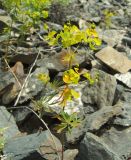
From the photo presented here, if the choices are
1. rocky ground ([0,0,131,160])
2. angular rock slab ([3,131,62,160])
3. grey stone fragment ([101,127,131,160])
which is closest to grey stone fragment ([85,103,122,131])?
rocky ground ([0,0,131,160])

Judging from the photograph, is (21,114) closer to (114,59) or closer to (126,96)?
(126,96)

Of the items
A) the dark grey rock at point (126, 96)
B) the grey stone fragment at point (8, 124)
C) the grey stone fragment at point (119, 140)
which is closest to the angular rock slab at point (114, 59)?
the dark grey rock at point (126, 96)

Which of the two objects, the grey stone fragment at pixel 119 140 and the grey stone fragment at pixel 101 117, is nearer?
the grey stone fragment at pixel 119 140

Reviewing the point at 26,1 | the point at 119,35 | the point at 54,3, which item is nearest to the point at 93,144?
the point at 26,1

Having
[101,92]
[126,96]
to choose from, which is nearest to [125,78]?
[126,96]

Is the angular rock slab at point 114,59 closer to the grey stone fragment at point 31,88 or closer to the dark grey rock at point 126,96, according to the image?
the dark grey rock at point 126,96

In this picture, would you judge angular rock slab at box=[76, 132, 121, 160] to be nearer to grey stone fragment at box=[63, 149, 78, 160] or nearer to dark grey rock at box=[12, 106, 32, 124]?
grey stone fragment at box=[63, 149, 78, 160]
